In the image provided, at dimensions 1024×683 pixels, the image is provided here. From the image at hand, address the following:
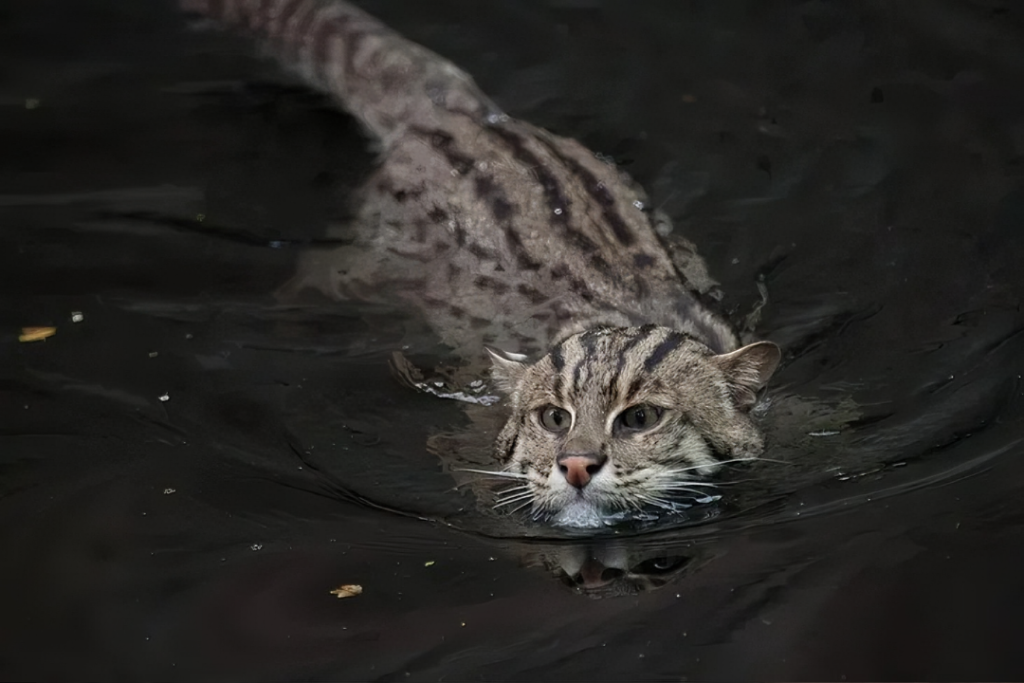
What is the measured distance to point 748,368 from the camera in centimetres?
589

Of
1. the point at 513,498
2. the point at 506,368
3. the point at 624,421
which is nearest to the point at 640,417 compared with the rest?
the point at 624,421

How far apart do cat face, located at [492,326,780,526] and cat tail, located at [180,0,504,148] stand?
2.00 m

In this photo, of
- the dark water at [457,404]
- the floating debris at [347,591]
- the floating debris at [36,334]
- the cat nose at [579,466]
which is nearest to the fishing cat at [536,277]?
the cat nose at [579,466]

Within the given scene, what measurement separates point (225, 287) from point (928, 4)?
5.23 metres

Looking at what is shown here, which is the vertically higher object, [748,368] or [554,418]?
[748,368]

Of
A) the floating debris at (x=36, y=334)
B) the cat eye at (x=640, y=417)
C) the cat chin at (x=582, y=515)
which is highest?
the cat eye at (x=640, y=417)

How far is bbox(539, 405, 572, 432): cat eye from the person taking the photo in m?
5.59

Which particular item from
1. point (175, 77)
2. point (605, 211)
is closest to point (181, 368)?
point (605, 211)

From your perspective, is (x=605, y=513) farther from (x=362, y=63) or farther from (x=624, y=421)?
(x=362, y=63)

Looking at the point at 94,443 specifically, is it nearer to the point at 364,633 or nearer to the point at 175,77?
the point at 364,633

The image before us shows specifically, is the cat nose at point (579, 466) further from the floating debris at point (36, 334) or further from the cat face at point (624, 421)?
the floating debris at point (36, 334)

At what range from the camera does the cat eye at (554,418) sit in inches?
220

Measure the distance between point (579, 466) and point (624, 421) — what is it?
44 cm

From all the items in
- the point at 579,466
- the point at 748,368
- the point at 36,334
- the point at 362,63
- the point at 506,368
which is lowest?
the point at 36,334
